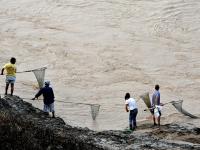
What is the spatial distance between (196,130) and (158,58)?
1016 cm

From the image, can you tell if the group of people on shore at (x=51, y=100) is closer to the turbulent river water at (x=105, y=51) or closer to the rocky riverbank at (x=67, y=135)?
the rocky riverbank at (x=67, y=135)

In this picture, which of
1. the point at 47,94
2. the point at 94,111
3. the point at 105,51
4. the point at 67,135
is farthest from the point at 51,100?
the point at 105,51

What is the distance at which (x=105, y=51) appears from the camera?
25.0 m

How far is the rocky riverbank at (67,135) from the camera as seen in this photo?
26.1ft

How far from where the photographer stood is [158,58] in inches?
974

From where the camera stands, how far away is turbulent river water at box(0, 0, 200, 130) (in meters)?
20.3

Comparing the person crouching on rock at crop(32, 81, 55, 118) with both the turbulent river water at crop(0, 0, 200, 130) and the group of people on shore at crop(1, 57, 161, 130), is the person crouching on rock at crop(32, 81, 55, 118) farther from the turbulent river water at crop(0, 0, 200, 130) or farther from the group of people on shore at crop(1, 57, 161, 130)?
the turbulent river water at crop(0, 0, 200, 130)

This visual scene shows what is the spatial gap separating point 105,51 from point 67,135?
1446 centimetres

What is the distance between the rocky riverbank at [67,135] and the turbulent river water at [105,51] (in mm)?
2651

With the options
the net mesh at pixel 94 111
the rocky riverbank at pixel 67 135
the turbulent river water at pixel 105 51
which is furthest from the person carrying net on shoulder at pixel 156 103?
the net mesh at pixel 94 111

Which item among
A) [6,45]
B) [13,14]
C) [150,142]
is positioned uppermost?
[13,14]

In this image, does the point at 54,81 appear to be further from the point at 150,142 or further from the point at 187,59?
the point at 150,142

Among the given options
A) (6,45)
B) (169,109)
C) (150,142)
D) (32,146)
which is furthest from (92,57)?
(32,146)

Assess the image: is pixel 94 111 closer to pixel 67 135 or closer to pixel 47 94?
pixel 47 94
